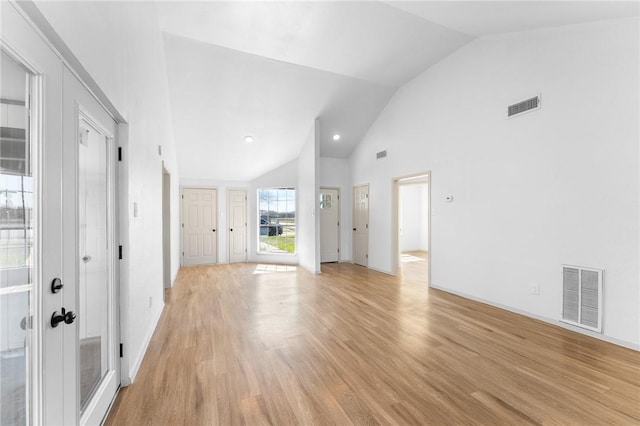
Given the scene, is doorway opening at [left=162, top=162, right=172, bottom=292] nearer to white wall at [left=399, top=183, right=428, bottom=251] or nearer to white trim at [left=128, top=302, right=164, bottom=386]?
white trim at [left=128, top=302, right=164, bottom=386]

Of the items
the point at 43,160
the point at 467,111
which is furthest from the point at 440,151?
the point at 43,160

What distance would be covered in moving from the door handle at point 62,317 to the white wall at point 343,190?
6.43 metres

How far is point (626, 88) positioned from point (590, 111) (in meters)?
0.30

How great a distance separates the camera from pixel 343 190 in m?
7.57

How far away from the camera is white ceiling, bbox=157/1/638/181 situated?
3.29m

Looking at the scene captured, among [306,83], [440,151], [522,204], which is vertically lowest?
[522,204]

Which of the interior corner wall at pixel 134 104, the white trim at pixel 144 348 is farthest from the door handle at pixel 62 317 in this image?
the white trim at pixel 144 348

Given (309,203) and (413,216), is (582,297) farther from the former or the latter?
(413,216)

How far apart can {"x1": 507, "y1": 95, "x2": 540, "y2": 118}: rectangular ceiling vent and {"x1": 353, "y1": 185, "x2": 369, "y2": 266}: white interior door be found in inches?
136

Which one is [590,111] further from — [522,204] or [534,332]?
[534,332]

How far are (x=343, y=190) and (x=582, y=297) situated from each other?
5.31m

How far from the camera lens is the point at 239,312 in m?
3.67

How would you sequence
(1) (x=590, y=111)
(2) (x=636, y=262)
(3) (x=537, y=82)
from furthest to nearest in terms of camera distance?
1. (3) (x=537, y=82)
2. (1) (x=590, y=111)
3. (2) (x=636, y=262)

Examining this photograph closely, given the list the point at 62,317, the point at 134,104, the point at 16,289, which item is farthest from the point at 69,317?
the point at 134,104
